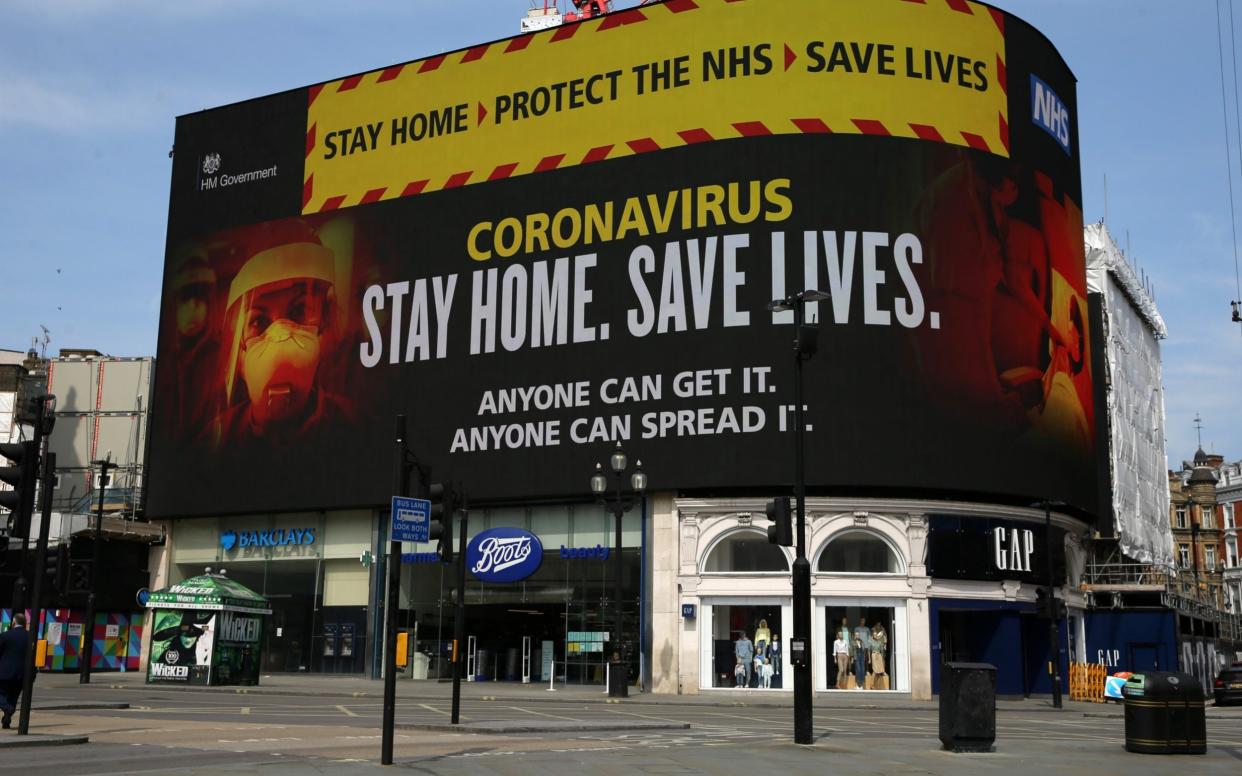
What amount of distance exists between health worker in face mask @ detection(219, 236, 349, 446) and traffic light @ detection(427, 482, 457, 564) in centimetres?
3237

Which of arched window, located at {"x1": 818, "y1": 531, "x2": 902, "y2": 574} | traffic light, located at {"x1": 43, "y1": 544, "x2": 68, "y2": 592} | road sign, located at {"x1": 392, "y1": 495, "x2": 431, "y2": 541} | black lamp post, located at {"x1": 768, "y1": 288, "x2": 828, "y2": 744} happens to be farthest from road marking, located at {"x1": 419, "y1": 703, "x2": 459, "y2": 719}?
arched window, located at {"x1": 818, "y1": 531, "x2": 902, "y2": 574}

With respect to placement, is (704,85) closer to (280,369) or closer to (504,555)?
(504,555)

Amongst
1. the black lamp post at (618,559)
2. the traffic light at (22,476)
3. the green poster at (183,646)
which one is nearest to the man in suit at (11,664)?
the traffic light at (22,476)

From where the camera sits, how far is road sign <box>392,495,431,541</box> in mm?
18562

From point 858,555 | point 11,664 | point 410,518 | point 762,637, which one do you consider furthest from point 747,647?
point 410,518

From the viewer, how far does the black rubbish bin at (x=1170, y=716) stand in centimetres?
2156

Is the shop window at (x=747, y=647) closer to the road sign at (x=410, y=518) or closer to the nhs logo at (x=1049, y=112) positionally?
the nhs logo at (x=1049, y=112)

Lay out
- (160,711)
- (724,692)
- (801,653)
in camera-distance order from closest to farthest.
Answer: (801,653)
(160,711)
(724,692)

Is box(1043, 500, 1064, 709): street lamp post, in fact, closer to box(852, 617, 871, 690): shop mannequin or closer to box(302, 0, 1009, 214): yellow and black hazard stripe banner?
box(852, 617, 871, 690): shop mannequin

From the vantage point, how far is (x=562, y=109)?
2164 inches

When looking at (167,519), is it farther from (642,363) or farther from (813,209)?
(813,209)

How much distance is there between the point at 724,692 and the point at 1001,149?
2366cm

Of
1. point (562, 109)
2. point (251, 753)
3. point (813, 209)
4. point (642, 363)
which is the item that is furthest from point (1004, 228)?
point (251, 753)

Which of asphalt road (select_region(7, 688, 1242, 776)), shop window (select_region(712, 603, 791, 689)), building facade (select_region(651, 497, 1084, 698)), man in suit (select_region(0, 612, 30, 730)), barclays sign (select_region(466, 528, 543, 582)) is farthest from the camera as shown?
barclays sign (select_region(466, 528, 543, 582))
